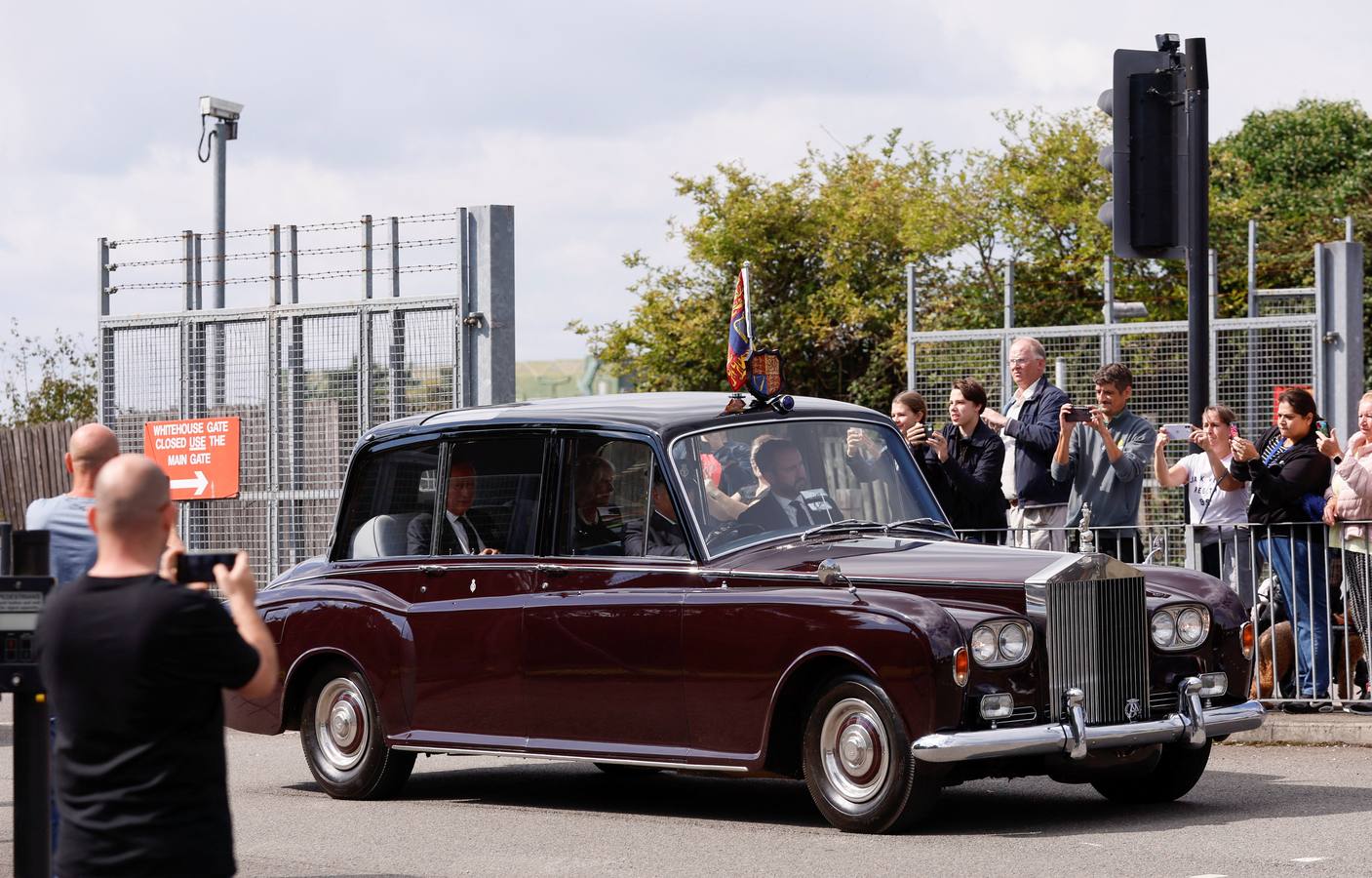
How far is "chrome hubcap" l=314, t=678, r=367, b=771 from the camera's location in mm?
10641

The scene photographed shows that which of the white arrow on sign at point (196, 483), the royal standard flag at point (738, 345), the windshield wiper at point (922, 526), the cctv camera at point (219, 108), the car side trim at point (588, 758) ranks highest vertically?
the cctv camera at point (219, 108)

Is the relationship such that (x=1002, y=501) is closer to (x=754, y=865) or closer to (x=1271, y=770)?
(x=1271, y=770)

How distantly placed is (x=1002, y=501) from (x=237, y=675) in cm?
840

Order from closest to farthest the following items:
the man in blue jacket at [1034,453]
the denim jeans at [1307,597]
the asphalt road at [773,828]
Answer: the asphalt road at [773,828] → the denim jeans at [1307,597] → the man in blue jacket at [1034,453]

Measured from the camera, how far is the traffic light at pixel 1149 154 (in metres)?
12.8

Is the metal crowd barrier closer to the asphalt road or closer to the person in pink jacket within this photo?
the person in pink jacket

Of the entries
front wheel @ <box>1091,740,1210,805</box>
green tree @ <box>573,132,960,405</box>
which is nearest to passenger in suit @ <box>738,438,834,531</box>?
front wheel @ <box>1091,740,1210,805</box>

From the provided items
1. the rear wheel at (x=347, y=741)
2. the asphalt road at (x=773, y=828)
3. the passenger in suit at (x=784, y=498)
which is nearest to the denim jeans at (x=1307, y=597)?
the asphalt road at (x=773, y=828)

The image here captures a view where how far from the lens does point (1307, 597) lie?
12.1m

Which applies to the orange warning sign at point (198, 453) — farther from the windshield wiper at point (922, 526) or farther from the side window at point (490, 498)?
the windshield wiper at point (922, 526)

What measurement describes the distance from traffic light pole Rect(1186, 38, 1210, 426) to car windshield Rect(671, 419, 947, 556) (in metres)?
3.32

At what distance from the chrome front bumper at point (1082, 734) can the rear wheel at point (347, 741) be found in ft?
10.9

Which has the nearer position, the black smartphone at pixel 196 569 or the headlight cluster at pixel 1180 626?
the black smartphone at pixel 196 569

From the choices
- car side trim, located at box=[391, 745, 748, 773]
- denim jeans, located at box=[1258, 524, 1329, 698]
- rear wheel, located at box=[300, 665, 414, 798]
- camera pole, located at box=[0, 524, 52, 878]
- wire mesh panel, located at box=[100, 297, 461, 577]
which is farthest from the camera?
wire mesh panel, located at box=[100, 297, 461, 577]
